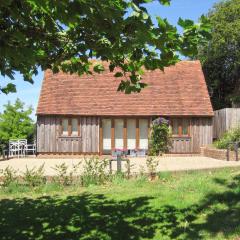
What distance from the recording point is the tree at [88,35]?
13.2 ft

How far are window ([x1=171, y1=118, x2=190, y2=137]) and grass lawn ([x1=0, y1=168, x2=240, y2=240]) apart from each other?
15558 millimetres

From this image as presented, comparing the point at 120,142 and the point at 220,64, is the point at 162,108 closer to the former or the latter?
the point at 120,142

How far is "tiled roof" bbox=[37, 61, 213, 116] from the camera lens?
27.9 m

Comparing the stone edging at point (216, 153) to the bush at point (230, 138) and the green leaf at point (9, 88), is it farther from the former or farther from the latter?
the green leaf at point (9, 88)

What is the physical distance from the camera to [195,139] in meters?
28.0

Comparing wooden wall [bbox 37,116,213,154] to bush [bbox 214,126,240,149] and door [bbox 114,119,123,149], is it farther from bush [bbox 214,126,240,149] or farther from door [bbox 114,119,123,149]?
bush [bbox 214,126,240,149]

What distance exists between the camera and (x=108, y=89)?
95.9 ft

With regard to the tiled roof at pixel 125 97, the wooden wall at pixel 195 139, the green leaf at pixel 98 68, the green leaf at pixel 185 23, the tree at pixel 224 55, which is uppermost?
the tree at pixel 224 55

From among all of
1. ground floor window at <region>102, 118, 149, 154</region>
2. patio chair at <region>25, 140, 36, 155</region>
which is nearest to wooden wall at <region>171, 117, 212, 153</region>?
ground floor window at <region>102, 118, 149, 154</region>

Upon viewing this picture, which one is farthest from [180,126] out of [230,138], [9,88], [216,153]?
[9,88]

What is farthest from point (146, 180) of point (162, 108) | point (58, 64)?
point (162, 108)

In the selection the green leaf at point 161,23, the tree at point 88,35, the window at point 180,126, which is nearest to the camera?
the tree at point 88,35

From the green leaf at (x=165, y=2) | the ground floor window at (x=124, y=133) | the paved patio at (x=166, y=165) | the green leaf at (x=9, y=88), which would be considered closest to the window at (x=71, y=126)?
the ground floor window at (x=124, y=133)

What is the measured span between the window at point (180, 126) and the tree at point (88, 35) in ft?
70.5
